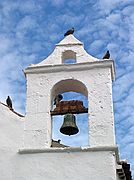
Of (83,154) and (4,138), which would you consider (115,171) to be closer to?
(83,154)

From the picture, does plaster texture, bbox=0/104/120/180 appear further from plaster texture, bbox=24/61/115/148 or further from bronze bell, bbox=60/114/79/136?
bronze bell, bbox=60/114/79/136

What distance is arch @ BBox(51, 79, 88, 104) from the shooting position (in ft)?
27.0

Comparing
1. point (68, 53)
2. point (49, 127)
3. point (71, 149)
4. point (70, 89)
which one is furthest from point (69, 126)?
point (68, 53)

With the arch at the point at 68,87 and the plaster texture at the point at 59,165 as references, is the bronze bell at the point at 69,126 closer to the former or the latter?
the arch at the point at 68,87

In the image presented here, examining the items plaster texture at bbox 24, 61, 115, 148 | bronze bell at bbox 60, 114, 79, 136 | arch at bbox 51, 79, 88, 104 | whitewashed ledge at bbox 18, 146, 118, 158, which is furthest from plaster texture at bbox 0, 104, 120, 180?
arch at bbox 51, 79, 88, 104

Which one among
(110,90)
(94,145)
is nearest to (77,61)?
(110,90)

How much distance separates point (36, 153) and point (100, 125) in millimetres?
1114

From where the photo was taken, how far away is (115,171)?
7.21 metres

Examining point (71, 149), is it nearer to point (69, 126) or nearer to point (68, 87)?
point (69, 126)

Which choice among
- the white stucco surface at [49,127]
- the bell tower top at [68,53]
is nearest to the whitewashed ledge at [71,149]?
the white stucco surface at [49,127]

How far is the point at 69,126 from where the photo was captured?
796 centimetres

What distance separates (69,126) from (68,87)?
80 cm

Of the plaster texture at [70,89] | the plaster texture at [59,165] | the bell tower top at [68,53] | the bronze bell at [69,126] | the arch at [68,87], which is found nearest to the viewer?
the plaster texture at [59,165]

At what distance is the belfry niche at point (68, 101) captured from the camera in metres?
7.68
